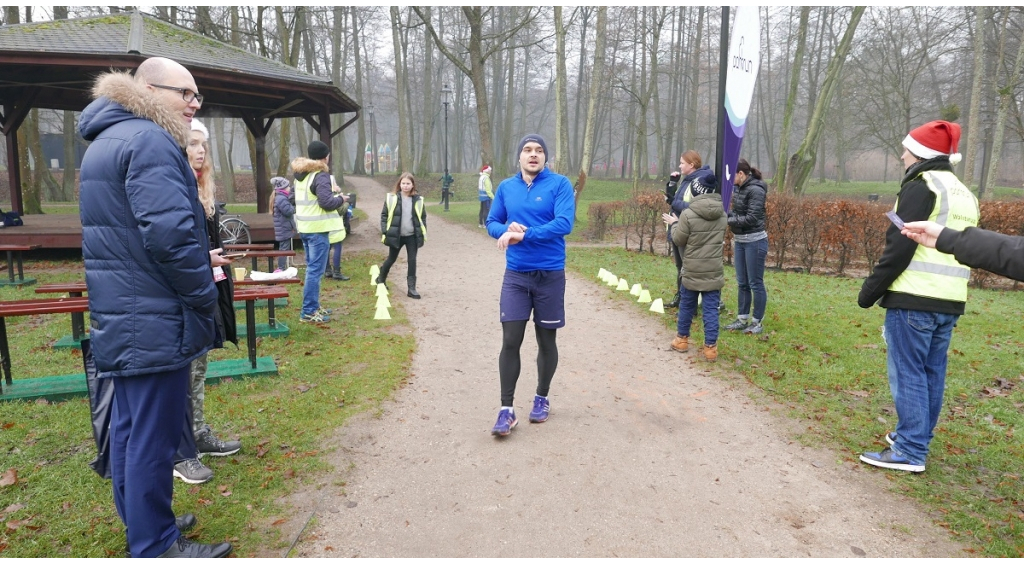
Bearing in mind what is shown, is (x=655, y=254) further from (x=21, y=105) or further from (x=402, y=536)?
(x=21, y=105)

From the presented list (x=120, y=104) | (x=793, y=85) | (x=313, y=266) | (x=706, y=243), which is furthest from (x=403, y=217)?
(x=793, y=85)

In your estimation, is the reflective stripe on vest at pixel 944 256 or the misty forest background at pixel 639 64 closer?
the reflective stripe on vest at pixel 944 256

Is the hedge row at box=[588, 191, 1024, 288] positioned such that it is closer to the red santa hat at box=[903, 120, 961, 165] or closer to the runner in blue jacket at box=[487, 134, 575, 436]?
the red santa hat at box=[903, 120, 961, 165]

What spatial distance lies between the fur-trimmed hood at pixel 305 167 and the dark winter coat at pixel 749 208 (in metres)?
4.81

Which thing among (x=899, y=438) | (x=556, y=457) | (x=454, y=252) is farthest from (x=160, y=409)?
(x=454, y=252)

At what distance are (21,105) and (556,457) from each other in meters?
14.0

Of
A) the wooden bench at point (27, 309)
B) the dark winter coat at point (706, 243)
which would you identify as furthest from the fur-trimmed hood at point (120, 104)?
the dark winter coat at point (706, 243)

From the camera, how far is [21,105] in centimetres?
1238

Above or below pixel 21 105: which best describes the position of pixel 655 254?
below

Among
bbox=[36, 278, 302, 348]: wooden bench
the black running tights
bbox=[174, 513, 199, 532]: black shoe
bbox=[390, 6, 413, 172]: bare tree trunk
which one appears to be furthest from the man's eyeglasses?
bbox=[390, 6, 413, 172]: bare tree trunk

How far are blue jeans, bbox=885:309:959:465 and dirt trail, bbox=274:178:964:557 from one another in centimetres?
30

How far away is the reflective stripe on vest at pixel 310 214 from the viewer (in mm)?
7225

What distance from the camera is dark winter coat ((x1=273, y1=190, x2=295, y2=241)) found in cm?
932

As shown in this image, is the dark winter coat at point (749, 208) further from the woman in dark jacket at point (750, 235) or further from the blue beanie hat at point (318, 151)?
Result: the blue beanie hat at point (318, 151)
